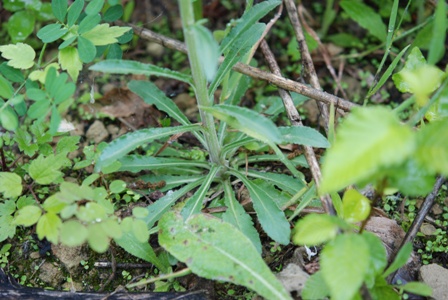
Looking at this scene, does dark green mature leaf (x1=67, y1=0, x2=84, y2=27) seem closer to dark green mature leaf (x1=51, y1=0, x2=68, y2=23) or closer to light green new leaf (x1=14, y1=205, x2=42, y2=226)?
dark green mature leaf (x1=51, y1=0, x2=68, y2=23)

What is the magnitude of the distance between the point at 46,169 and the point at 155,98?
59 centimetres

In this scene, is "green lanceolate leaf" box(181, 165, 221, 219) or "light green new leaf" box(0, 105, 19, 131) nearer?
"light green new leaf" box(0, 105, 19, 131)

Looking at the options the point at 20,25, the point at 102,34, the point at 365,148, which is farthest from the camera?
the point at 20,25

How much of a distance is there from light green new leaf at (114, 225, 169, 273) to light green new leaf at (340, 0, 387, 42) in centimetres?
166

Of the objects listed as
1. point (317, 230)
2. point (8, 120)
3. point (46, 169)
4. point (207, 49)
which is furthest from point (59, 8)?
point (317, 230)

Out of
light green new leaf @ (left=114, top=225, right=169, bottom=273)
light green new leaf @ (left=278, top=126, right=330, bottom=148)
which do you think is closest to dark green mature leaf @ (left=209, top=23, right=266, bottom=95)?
light green new leaf @ (left=278, top=126, right=330, bottom=148)

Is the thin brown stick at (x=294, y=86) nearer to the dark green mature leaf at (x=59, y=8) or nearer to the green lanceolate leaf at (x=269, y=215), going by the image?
the green lanceolate leaf at (x=269, y=215)

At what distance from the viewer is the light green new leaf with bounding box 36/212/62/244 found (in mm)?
1521

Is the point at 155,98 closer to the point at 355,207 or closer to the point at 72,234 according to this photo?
the point at 72,234

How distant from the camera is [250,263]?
1604mm

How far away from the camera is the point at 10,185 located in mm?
1720

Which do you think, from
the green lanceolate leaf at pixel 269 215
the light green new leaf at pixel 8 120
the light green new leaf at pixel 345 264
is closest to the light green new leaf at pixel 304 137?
the green lanceolate leaf at pixel 269 215

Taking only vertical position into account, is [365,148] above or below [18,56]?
above

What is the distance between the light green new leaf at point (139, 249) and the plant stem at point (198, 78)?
18.0 inches
